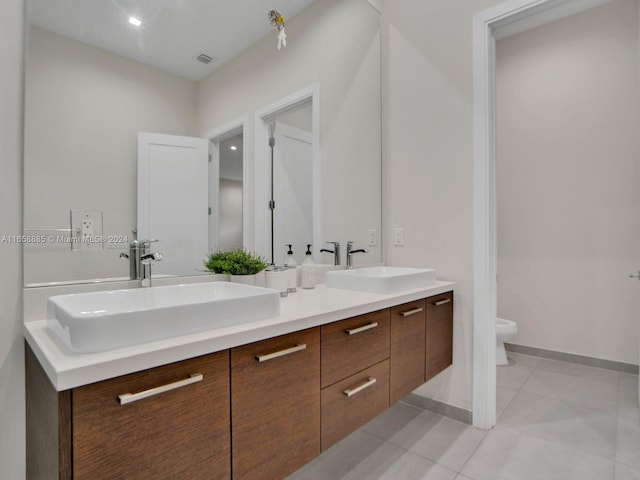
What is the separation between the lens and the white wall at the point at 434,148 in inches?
77.1

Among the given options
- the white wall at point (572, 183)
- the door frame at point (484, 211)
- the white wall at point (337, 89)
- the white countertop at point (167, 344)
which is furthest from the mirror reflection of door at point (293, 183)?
the white wall at point (572, 183)

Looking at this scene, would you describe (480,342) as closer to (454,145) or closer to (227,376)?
(454,145)

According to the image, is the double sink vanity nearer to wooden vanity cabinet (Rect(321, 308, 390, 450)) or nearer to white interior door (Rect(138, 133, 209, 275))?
wooden vanity cabinet (Rect(321, 308, 390, 450))

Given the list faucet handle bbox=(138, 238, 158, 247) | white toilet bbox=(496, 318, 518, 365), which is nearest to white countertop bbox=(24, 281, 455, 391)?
faucet handle bbox=(138, 238, 158, 247)

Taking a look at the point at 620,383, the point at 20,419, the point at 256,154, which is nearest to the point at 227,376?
the point at 20,419

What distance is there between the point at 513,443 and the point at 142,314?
1.87m

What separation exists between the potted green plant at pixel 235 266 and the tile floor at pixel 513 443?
92 cm

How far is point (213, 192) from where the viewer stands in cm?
156

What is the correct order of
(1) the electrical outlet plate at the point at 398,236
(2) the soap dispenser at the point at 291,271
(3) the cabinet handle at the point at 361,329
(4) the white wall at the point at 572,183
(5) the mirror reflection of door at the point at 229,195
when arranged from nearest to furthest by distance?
(3) the cabinet handle at the point at 361,329
(5) the mirror reflection of door at the point at 229,195
(2) the soap dispenser at the point at 291,271
(1) the electrical outlet plate at the point at 398,236
(4) the white wall at the point at 572,183

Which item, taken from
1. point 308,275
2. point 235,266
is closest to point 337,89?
point 308,275

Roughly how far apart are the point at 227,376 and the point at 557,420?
6.55 ft

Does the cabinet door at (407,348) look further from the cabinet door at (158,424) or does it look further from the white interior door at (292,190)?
the cabinet door at (158,424)

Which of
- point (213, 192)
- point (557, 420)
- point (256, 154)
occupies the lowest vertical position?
point (557, 420)

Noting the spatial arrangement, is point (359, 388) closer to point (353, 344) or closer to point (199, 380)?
point (353, 344)
